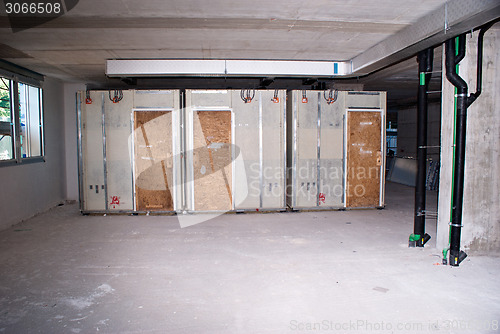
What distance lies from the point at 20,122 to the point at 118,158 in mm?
1950

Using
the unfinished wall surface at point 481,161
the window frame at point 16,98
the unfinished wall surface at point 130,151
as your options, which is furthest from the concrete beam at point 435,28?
the window frame at point 16,98

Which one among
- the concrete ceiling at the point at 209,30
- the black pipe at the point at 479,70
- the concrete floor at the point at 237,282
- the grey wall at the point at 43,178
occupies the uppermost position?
the concrete ceiling at the point at 209,30

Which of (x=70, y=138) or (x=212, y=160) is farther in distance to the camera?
(x=70, y=138)

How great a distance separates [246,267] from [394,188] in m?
8.08

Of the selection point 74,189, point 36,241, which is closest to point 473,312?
point 36,241

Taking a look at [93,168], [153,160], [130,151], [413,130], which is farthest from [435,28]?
[413,130]

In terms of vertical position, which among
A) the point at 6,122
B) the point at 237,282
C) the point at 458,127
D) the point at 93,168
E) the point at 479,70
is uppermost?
the point at 479,70

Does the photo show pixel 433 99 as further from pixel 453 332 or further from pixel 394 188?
pixel 453 332

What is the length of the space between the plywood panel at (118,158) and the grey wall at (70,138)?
7.22ft

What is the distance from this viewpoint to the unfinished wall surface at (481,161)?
438cm

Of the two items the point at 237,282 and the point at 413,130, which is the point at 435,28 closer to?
the point at 237,282

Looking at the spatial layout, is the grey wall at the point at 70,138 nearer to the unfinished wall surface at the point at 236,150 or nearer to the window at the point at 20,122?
the window at the point at 20,122

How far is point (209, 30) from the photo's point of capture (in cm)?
459

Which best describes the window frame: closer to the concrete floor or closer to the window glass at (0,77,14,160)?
the window glass at (0,77,14,160)
